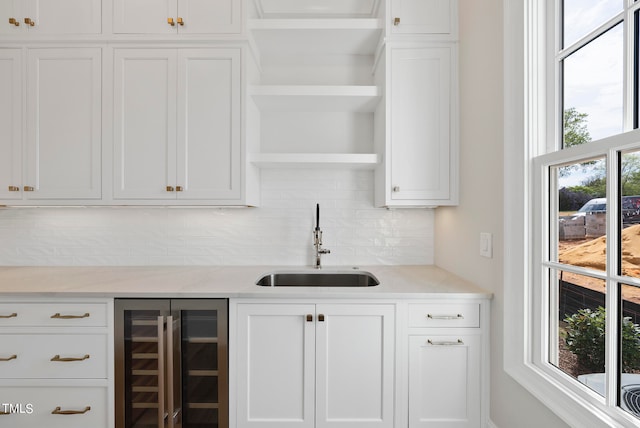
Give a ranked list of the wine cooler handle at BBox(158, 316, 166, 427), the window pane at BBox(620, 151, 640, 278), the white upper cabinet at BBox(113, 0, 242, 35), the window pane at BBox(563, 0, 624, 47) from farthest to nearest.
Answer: the white upper cabinet at BBox(113, 0, 242, 35) → the wine cooler handle at BBox(158, 316, 166, 427) → the window pane at BBox(563, 0, 624, 47) → the window pane at BBox(620, 151, 640, 278)

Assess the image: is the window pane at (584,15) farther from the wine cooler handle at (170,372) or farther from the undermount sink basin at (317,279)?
the wine cooler handle at (170,372)

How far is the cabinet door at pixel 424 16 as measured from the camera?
188 cm

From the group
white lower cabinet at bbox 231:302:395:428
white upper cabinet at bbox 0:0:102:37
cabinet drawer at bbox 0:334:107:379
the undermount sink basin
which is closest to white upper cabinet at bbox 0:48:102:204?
white upper cabinet at bbox 0:0:102:37

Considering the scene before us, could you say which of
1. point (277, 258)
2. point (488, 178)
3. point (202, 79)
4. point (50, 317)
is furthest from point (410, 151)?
point (50, 317)

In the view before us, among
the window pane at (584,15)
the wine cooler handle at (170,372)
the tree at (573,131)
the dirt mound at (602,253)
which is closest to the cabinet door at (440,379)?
the dirt mound at (602,253)

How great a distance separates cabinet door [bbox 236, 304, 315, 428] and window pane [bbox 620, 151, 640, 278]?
3.87 ft

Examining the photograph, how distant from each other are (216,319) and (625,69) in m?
1.82

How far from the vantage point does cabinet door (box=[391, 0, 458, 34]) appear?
1875 millimetres

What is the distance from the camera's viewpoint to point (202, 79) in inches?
74.2

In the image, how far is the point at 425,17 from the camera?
6.17 ft

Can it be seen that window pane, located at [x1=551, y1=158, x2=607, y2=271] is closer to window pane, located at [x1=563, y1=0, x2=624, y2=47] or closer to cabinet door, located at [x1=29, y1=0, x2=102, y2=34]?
window pane, located at [x1=563, y1=0, x2=624, y2=47]

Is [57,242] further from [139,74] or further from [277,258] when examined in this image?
[277,258]

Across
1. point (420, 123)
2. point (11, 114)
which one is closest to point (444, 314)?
point (420, 123)

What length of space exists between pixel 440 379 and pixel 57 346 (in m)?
1.89
